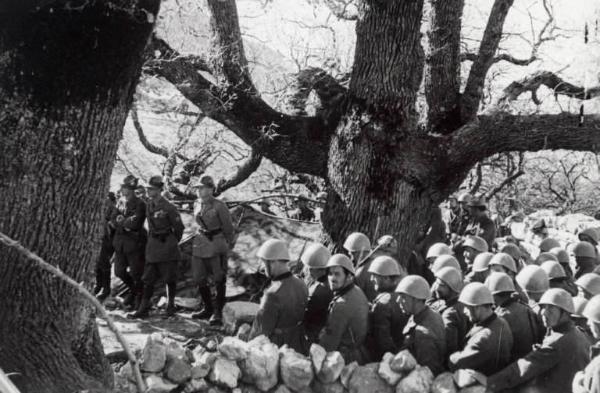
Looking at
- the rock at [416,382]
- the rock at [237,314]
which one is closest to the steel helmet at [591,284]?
the rock at [416,382]

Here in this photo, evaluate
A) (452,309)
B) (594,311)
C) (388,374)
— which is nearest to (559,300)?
(594,311)

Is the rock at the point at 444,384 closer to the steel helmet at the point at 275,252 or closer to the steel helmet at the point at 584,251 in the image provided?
the steel helmet at the point at 275,252

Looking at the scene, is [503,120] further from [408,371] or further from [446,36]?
[408,371]

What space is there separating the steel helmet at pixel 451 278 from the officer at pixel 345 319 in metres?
0.85

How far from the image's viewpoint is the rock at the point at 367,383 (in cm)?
564

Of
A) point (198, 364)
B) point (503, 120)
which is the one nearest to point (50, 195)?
point (198, 364)

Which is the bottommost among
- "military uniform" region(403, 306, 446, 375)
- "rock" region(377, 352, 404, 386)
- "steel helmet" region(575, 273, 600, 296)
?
"rock" region(377, 352, 404, 386)

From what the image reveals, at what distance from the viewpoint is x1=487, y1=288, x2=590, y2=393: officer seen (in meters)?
5.35

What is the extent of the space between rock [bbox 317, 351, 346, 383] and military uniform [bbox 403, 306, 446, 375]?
2.22 ft

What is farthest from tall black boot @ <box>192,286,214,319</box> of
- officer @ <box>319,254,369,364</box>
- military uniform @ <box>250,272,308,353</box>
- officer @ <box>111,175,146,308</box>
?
officer @ <box>319,254,369,364</box>

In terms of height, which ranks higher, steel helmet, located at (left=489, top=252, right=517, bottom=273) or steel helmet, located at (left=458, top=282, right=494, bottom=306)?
steel helmet, located at (left=489, top=252, right=517, bottom=273)

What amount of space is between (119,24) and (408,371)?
3.56 metres

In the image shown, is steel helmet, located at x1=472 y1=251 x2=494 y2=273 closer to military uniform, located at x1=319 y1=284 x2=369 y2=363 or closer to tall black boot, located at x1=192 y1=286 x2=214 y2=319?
military uniform, located at x1=319 y1=284 x2=369 y2=363

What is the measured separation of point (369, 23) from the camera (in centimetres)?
839
